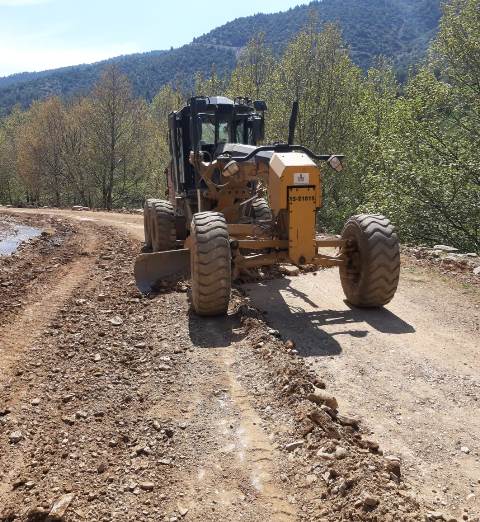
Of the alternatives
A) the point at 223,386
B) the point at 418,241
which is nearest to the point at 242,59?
the point at 418,241

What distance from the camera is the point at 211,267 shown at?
6238mm

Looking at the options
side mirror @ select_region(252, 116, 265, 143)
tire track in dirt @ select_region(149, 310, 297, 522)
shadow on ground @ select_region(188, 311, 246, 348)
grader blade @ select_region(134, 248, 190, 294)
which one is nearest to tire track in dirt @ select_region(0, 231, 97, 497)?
grader blade @ select_region(134, 248, 190, 294)

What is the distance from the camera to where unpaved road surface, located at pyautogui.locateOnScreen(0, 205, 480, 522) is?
10.7ft

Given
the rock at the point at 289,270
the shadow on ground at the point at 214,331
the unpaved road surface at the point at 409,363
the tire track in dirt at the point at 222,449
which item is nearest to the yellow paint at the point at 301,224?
the unpaved road surface at the point at 409,363

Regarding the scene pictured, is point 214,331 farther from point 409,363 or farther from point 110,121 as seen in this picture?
point 110,121

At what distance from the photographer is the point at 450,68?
15.8 m

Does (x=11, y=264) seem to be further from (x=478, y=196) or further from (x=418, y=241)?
(x=478, y=196)

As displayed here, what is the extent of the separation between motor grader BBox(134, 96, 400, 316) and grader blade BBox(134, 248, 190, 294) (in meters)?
0.02

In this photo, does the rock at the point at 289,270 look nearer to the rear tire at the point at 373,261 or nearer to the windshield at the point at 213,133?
the rear tire at the point at 373,261

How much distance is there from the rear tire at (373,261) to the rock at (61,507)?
14.7 feet

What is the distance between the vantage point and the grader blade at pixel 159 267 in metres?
8.48

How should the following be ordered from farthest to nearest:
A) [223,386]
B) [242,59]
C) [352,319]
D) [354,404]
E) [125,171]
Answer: [125,171], [242,59], [352,319], [223,386], [354,404]

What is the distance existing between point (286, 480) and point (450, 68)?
15.4 meters

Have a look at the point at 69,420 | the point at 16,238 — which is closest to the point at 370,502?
the point at 69,420
